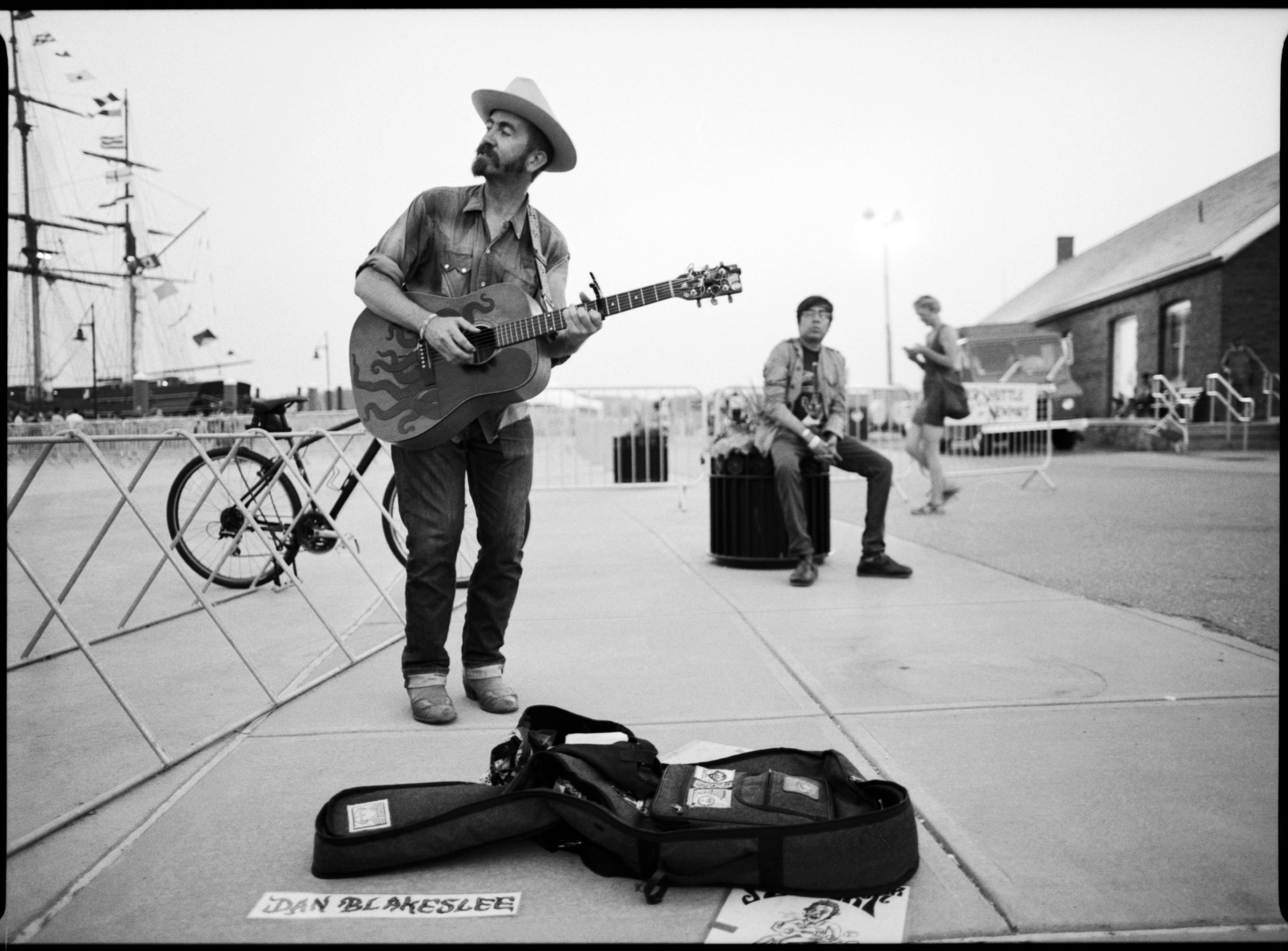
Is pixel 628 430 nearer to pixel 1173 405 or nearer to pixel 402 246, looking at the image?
pixel 402 246

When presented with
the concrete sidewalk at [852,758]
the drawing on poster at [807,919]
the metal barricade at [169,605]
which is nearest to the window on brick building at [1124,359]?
the concrete sidewalk at [852,758]

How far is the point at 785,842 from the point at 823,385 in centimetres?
455

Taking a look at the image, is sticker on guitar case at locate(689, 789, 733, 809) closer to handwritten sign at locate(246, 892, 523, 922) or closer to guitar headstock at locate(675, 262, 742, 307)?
handwritten sign at locate(246, 892, 523, 922)

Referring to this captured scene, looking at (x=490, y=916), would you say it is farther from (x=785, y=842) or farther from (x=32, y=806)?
(x=32, y=806)

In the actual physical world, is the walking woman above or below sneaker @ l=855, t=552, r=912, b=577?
above

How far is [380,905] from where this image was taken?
194 centimetres

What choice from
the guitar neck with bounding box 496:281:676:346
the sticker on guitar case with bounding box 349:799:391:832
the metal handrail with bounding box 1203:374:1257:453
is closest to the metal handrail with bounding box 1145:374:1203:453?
the metal handrail with bounding box 1203:374:1257:453

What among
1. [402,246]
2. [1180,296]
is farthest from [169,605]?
[1180,296]

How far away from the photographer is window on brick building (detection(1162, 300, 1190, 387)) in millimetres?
24883

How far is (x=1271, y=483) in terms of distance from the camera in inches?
450

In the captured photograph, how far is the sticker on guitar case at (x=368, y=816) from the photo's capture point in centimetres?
212

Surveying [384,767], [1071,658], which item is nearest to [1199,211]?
[1071,658]

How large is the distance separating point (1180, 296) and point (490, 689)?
88.3ft

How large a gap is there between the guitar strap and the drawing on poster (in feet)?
6.86
